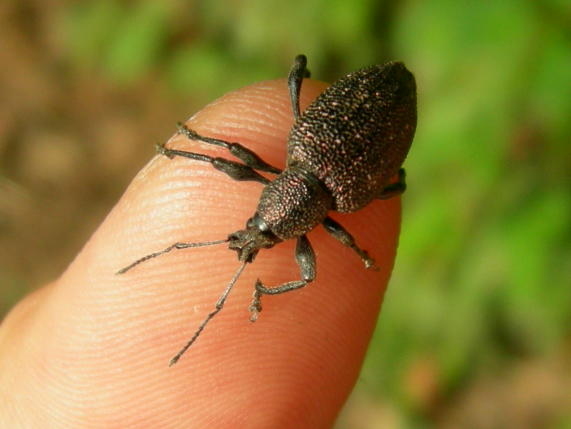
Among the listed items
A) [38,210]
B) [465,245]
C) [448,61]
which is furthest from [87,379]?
[38,210]

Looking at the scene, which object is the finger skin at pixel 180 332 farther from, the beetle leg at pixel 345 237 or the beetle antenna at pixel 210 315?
the beetle leg at pixel 345 237

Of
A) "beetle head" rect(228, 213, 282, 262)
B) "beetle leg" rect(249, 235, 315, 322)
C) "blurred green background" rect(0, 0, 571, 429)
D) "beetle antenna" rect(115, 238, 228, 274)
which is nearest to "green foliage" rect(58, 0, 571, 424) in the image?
"blurred green background" rect(0, 0, 571, 429)

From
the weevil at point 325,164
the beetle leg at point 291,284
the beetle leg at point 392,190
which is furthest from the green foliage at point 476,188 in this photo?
the beetle leg at point 291,284

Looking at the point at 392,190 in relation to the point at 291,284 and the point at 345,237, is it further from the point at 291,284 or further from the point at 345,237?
the point at 291,284

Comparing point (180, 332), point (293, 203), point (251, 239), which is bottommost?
point (180, 332)

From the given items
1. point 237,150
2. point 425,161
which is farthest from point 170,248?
point 425,161

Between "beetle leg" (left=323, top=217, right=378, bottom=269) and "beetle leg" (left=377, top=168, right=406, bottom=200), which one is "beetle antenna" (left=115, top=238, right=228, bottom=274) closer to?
"beetle leg" (left=323, top=217, right=378, bottom=269)
